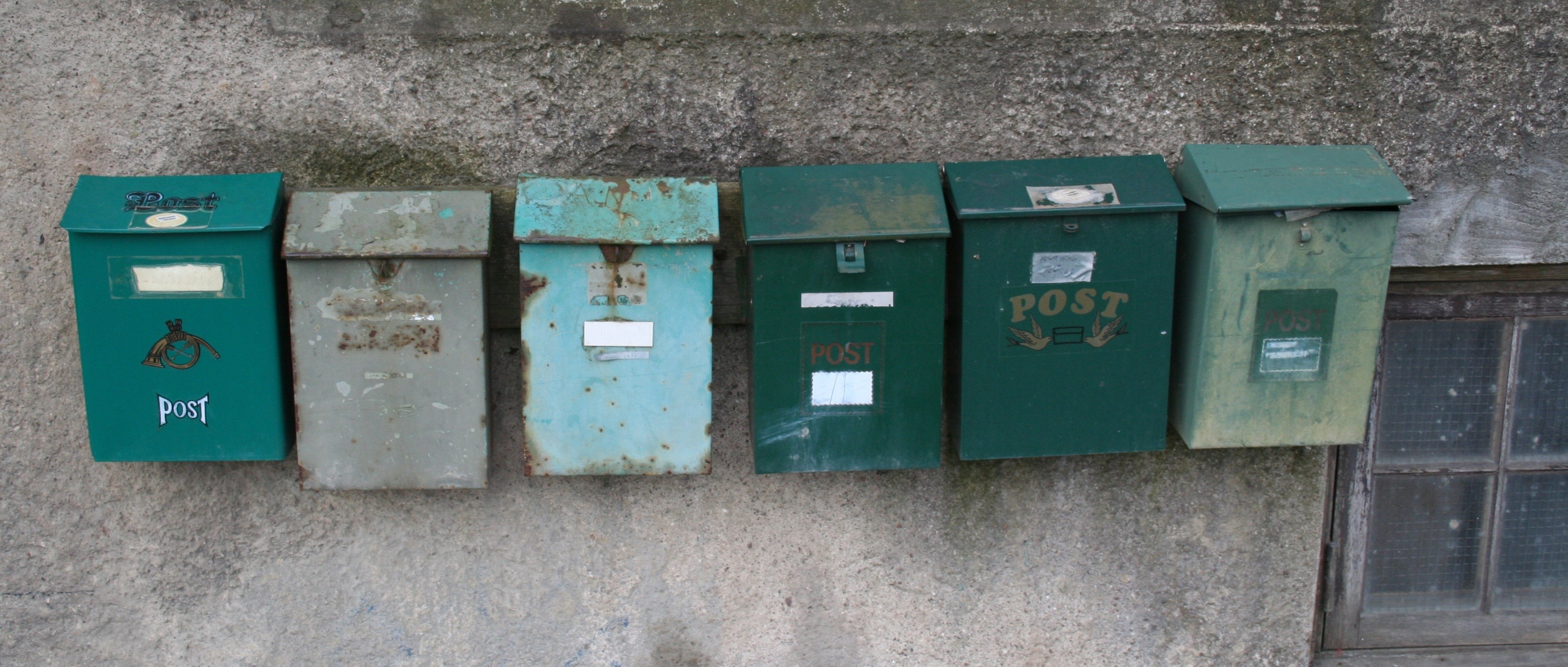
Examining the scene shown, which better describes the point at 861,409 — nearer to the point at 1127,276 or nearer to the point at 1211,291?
the point at 1127,276

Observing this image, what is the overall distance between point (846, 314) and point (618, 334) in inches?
18.5

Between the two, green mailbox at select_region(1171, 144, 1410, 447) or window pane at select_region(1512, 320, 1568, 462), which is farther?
window pane at select_region(1512, 320, 1568, 462)

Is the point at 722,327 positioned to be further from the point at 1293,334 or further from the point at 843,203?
the point at 1293,334

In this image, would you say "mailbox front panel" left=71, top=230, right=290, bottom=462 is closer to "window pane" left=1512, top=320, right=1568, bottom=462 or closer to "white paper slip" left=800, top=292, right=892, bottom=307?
"white paper slip" left=800, top=292, right=892, bottom=307

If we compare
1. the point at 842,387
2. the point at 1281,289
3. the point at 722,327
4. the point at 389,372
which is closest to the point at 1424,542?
the point at 1281,289

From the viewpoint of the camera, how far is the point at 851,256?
181 cm

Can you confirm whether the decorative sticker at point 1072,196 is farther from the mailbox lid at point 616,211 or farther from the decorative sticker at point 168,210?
the decorative sticker at point 168,210

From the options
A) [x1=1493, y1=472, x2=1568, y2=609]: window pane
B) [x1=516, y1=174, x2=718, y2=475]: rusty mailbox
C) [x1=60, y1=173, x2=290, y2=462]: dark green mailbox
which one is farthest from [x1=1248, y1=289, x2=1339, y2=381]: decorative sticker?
[x1=60, y1=173, x2=290, y2=462]: dark green mailbox

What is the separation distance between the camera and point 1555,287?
Answer: 2.28 m

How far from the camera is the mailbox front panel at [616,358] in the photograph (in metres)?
1.85

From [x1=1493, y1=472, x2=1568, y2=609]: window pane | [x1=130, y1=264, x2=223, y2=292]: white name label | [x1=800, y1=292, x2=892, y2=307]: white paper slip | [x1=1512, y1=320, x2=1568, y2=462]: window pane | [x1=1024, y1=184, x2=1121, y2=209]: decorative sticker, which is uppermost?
[x1=1024, y1=184, x2=1121, y2=209]: decorative sticker

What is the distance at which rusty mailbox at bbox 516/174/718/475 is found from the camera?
6.06ft

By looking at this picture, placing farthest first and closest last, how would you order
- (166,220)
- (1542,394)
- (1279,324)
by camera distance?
(1542,394)
(1279,324)
(166,220)

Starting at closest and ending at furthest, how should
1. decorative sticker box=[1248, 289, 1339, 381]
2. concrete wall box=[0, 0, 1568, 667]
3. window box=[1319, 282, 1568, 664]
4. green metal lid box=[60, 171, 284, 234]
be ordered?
green metal lid box=[60, 171, 284, 234] < decorative sticker box=[1248, 289, 1339, 381] < concrete wall box=[0, 0, 1568, 667] < window box=[1319, 282, 1568, 664]
